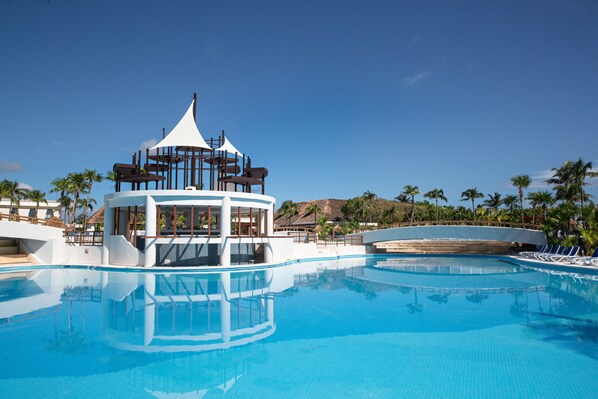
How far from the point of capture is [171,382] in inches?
253

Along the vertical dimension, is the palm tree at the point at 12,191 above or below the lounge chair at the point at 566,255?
above

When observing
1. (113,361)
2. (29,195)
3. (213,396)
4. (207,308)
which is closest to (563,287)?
Result: (207,308)

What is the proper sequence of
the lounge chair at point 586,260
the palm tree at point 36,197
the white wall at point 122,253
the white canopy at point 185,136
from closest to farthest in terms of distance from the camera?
the lounge chair at point 586,260 → the white wall at point 122,253 → the white canopy at point 185,136 → the palm tree at point 36,197

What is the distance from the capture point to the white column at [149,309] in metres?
9.12

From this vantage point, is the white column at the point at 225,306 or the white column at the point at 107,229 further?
the white column at the point at 107,229

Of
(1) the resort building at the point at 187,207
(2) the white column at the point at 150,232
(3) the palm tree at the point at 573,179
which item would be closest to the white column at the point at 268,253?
(1) the resort building at the point at 187,207

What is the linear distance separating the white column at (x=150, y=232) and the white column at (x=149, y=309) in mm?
2500

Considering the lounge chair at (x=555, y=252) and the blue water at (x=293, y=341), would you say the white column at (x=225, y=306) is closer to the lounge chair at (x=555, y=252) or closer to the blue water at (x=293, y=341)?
the blue water at (x=293, y=341)

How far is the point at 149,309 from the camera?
11.8 meters

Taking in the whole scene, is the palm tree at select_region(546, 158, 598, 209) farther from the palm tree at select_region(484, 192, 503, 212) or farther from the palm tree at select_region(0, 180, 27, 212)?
the palm tree at select_region(0, 180, 27, 212)

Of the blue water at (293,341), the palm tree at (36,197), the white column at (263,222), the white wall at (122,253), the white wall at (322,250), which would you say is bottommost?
the blue water at (293,341)

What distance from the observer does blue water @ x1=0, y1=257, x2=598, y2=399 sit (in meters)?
6.27

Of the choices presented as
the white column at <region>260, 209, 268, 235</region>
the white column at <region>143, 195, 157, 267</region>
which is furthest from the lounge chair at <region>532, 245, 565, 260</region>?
the white column at <region>143, 195, 157, 267</region>

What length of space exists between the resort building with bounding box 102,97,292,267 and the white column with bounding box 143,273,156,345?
3783mm
